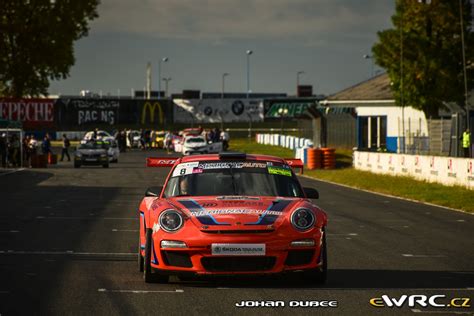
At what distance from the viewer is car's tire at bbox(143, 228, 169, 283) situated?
10562mm

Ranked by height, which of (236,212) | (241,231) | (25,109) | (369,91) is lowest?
(241,231)

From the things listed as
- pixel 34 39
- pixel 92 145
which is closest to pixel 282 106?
pixel 34 39

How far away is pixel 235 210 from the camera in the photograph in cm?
1052

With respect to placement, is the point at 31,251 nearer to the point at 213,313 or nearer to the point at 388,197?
the point at 213,313

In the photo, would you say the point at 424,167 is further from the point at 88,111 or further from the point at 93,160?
the point at 88,111

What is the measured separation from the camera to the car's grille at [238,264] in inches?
401

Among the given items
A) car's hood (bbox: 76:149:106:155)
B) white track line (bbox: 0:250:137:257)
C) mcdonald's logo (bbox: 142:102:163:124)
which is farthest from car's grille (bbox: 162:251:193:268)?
mcdonald's logo (bbox: 142:102:163:124)

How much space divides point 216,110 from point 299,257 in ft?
342

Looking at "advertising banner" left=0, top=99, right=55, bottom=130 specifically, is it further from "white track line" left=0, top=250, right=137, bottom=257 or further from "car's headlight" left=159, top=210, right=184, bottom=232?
"car's headlight" left=159, top=210, right=184, bottom=232

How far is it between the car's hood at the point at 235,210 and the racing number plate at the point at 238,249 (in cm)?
17

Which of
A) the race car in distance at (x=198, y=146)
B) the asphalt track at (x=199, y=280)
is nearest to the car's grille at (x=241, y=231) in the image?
the asphalt track at (x=199, y=280)

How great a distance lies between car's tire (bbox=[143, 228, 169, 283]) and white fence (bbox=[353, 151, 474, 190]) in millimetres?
19648

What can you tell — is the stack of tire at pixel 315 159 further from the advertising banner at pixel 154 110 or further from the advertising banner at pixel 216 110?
the advertising banner at pixel 154 110

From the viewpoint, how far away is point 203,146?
68.0 meters
